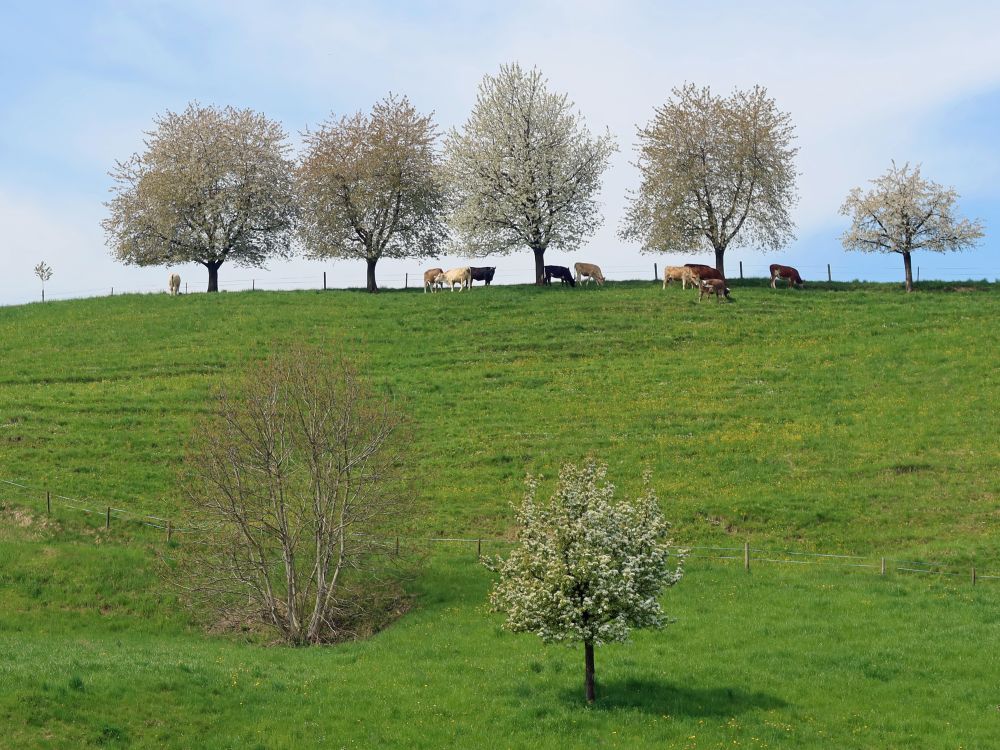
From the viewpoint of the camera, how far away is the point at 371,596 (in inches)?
1406

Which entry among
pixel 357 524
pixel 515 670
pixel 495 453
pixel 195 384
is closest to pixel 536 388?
pixel 495 453

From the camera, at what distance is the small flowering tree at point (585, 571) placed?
961 inches

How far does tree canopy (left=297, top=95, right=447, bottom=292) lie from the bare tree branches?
48098mm

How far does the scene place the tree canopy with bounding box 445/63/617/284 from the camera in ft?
266

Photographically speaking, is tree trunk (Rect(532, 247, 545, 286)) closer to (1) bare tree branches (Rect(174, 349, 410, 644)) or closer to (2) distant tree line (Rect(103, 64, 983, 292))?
(2) distant tree line (Rect(103, 64, 983, 292))

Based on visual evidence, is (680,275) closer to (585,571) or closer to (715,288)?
(715,288)

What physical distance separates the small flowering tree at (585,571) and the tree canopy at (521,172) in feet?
182

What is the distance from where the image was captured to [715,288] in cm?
7106

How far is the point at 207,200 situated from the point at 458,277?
2314 centimetres

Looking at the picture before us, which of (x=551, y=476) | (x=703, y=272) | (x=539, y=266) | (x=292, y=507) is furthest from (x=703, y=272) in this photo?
(x=292, y=507)

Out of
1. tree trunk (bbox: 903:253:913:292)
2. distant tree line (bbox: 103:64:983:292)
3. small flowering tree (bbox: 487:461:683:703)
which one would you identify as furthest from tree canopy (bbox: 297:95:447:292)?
small flowering tree (bbox: 487:461:683:703)

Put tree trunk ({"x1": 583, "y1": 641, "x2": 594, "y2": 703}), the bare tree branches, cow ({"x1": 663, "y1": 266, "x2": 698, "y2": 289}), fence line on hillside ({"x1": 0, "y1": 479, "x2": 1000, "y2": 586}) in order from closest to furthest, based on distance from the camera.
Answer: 1. tree trunk ({"x1": 583, "y1": 641, "x2": 594, "y2": 703})
2. the bare tree branches
3. fence line on hillside ({"x1": 0, "y1": 479, "x2": 1000, "y2": 586})
4. cow ({"x1": 663, "y1": 266, "x2": 698, "y2": 289})

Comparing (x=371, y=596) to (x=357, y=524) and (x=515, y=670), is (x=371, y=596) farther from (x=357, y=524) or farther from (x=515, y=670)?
(x=515, y=670)

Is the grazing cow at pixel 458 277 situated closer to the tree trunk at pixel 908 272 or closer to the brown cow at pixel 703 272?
the brown cow at pixel 703 272
